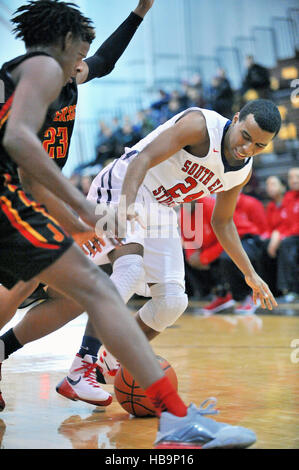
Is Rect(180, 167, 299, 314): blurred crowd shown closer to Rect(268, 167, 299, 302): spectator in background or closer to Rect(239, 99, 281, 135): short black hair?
Rect(268, 167, 299, 302): spectator in background

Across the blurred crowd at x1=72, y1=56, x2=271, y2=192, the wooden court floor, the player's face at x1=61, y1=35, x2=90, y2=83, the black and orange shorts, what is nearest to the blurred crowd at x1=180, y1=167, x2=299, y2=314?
the wooden court floor

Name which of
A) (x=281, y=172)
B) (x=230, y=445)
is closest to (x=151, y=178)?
(x=230, y=445)

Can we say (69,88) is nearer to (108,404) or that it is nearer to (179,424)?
(108,404)

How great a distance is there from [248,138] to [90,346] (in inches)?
54.9

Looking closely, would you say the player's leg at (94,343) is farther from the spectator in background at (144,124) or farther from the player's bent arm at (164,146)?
the spectator in background at (144,124)

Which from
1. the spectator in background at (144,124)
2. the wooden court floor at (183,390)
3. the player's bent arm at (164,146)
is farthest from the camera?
the spectator in background at (144,124)

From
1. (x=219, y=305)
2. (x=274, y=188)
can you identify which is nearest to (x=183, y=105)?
(x=274, y=188)

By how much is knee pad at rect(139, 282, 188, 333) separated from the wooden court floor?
457 millimetres

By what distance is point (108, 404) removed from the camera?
3.73m

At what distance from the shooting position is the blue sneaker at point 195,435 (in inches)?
102

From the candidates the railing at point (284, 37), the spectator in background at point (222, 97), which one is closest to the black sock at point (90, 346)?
the spectator in background at point (222, 97)

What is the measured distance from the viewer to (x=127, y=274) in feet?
12.4

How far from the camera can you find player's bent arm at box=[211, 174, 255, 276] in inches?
159

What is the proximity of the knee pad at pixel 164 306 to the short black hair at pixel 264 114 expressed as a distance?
3.39 ft
